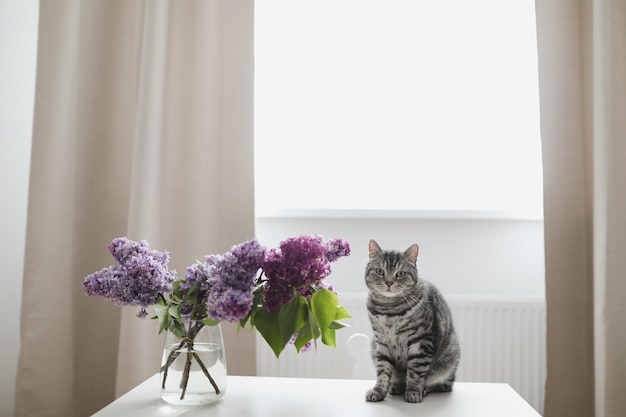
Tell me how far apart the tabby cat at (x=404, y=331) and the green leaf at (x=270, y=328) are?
22 centimetres

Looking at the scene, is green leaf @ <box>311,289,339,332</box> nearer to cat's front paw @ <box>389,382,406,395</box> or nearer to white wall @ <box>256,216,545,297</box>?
cat's front paw @ <box>389,382,406,395</box>

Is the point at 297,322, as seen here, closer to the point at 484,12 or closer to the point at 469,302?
the point at 469,302

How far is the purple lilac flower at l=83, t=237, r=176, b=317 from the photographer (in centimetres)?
96

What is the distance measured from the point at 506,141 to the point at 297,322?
146cm

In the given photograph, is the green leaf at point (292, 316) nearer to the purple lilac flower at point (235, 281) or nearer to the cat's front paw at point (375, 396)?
the purple lilac flower at point (235, 281)

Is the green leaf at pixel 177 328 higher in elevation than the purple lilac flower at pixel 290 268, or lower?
lower

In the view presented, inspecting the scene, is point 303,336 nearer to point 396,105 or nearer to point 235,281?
point 235,281

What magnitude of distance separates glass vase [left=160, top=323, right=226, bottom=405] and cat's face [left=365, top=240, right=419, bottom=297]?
0.31 m

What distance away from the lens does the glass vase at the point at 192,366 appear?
1017mm

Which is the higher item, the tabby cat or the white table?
the tabby cat

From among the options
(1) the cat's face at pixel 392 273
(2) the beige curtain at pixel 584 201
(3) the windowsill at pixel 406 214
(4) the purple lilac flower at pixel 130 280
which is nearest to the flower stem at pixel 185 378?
(4) the purple lilac flower at pixel 130 280

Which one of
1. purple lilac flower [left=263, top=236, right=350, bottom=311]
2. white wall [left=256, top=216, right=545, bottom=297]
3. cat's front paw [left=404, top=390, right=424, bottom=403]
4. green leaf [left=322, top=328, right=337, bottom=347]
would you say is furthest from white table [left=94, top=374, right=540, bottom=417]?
white wall [left=256, top=216, right=545, bottom=297]

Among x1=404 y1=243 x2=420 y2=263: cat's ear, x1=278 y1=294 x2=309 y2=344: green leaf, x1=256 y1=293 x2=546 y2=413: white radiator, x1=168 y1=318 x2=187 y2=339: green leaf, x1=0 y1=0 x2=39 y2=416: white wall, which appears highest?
x1=0 y1=0 x2=39 y2=416: white wall

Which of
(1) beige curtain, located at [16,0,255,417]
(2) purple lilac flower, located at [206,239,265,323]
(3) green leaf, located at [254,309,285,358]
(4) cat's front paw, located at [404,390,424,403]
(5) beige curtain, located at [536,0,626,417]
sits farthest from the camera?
(1) beige curtain, located at [16,0,255,417]
